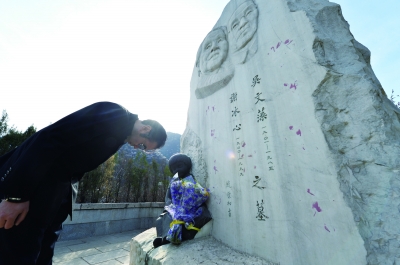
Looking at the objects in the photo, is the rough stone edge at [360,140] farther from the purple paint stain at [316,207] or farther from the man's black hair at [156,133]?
the man's black hair at [156,133]

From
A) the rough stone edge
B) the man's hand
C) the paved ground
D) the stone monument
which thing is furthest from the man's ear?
the paved ground

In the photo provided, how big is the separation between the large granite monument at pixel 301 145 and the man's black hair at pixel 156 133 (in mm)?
903

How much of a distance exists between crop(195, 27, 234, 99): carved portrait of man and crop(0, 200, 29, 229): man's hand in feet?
7.44

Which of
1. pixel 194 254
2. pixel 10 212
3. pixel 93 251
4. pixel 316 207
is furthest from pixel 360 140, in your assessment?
pixel 93 251

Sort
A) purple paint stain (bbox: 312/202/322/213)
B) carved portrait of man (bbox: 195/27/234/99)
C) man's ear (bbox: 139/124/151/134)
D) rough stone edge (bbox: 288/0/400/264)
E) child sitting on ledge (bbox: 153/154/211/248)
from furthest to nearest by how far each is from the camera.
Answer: carved portrait of man (bbox: 195/27/234/99) < child sitting on ledge (bbox: 153/154/211/248) < man's ear (bbox: 139/124/151/134) < purple paint stain (bbox: 312/202/322/213) < rough stone edge (bbox: 288/0/400/264)

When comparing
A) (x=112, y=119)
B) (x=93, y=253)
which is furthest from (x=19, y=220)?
(x=93, y=253)

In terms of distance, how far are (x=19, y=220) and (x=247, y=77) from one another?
2234 millimetres

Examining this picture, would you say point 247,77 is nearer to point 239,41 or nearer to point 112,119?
point 239,41

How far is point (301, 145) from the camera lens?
61.8 inches

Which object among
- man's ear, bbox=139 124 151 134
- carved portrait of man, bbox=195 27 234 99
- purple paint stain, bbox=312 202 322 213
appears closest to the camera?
purple paint stain, bbox=312 202 322 213

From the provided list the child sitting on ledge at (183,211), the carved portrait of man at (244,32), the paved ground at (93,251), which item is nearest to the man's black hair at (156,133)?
the child sitting on ledge at (183,211)

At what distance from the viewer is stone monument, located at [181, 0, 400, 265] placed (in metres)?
1.23

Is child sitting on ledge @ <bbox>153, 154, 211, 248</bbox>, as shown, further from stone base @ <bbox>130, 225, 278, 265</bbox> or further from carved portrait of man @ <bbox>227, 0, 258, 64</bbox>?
carved portrait of man @ <bbox>227, 0, 258, 64</bbox>

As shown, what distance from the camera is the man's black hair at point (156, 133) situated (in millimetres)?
1595
